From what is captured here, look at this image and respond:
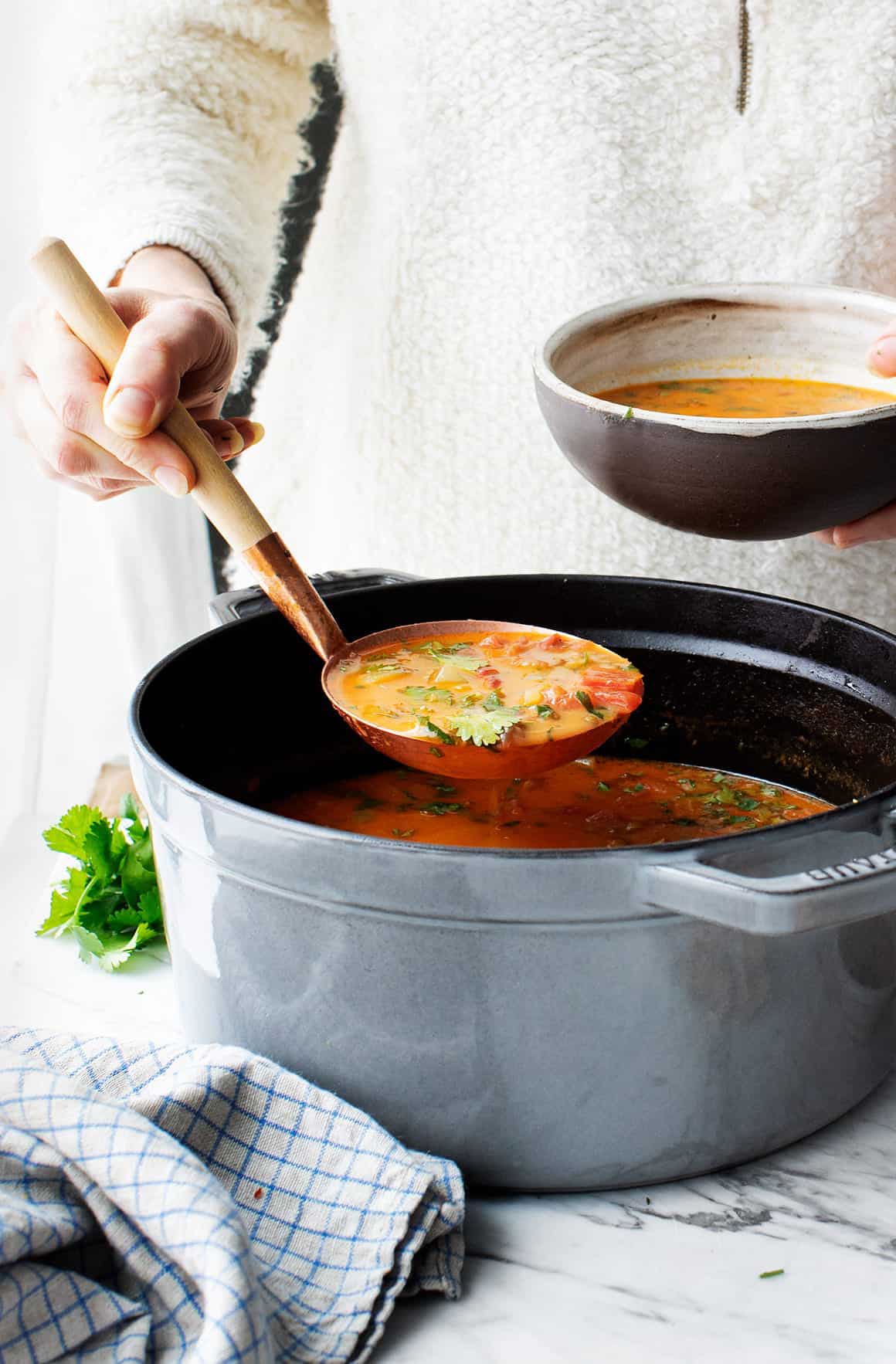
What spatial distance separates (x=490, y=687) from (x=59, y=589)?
1422 millimetres

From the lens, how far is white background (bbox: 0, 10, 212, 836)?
210 centimetres

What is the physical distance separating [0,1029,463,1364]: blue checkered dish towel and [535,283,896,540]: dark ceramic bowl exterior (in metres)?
0.54

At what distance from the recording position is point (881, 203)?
145cm

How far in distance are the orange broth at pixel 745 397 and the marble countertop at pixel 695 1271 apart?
578mm

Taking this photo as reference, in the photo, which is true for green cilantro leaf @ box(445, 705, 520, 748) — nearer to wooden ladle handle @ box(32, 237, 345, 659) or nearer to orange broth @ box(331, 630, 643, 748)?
orange broth @ box(331, 630, 643, 748)

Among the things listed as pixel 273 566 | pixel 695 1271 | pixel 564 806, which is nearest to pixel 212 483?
pixel 273 566

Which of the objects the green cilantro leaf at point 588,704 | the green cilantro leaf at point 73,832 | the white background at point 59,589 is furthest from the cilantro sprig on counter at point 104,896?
the white background at point 59,589

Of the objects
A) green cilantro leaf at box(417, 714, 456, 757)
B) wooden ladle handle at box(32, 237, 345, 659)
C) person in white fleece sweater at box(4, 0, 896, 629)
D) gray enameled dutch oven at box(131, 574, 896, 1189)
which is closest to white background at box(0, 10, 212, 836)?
person in white fleece sweater at box(4, 0, 896, 629)

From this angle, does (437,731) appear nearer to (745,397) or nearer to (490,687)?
(490,687)

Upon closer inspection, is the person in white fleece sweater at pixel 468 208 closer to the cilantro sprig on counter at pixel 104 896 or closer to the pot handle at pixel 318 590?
the pot handle at pixel 318 590

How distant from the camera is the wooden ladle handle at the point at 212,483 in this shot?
1.17 m

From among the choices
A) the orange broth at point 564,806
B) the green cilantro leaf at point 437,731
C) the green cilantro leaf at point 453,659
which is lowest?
the orange broth at point 564,806

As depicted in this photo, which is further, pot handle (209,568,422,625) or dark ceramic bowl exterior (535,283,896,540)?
pot handle (209,568,422,625)

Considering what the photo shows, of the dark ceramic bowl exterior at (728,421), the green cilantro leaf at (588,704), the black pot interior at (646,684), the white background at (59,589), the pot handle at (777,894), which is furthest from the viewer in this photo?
the white background at (59,589)
